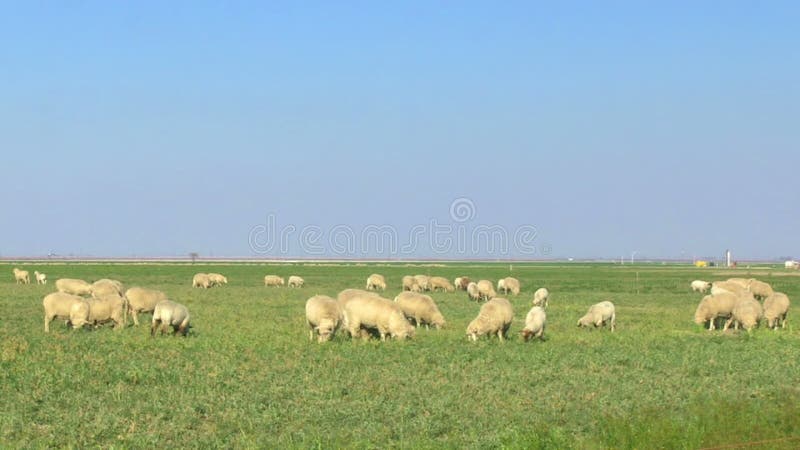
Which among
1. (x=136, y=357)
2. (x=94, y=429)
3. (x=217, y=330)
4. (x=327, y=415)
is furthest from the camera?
(x=217, y=330)

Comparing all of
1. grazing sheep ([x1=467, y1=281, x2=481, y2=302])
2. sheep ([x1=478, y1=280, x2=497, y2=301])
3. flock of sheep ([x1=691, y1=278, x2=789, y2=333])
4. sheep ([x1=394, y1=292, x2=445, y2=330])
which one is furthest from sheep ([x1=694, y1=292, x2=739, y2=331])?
grazing sheep ([x1=467, y1=281, x2=481, y2=302])

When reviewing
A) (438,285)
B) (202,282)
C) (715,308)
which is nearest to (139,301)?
(715,308)

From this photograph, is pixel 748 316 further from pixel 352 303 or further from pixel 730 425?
pixel 730 425

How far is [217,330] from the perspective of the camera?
2767 centimetres

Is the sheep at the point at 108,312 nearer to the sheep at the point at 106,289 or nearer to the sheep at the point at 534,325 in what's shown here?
the sheep at the point at 106,289

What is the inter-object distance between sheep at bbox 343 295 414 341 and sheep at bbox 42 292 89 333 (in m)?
7.69

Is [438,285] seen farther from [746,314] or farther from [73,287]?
[746,314]

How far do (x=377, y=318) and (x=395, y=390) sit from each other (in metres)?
8.54

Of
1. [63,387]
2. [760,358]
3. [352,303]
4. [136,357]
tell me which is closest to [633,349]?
[760,358]

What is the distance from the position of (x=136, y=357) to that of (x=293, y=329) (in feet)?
27.6

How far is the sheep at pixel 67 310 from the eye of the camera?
1071 inches

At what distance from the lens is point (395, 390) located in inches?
643

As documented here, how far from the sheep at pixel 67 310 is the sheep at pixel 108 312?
250 millimetres

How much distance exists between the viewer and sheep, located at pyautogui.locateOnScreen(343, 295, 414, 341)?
2450 cm
